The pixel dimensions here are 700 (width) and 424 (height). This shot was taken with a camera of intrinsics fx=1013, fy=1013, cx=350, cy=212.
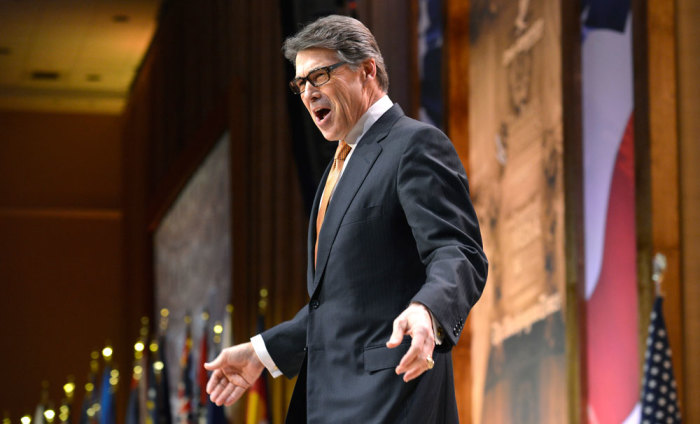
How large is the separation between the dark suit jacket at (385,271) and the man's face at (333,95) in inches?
2.5

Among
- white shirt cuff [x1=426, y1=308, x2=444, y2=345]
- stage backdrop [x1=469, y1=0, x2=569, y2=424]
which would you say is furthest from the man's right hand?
stage backdrop [x1=469, y1=0, x2=569, y2=424]

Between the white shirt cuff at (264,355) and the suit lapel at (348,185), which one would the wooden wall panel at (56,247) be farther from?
the suit lapel at (348,185)

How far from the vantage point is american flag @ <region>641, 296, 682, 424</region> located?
3.84 m

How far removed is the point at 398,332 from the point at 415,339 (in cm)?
3

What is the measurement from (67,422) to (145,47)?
8378 mm

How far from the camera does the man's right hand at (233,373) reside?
6.93ft

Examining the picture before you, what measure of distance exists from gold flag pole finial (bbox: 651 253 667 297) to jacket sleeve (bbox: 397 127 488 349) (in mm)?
2323

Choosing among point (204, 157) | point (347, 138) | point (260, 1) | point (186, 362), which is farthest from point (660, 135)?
point (204, 157)

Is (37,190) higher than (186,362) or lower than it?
higher

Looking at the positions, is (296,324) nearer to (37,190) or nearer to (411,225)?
(411,225)

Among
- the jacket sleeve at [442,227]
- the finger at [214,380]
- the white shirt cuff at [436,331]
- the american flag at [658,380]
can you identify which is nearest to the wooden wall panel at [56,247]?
the american flag at [658,380]

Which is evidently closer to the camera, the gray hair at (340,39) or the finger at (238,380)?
the gray hair at (340,39)

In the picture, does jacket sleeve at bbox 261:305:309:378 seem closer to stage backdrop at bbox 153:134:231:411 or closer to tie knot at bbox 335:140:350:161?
tie knot at bbox 335:140:350:161

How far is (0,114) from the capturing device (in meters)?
16.1
